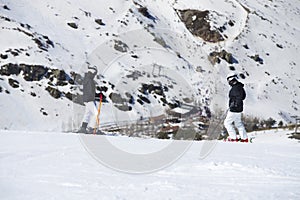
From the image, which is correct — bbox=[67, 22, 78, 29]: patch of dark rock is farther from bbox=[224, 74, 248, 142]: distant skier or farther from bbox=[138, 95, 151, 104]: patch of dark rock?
bbox=[224, 74, 248, 142]: distant skier

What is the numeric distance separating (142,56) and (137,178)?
4868 centimetres

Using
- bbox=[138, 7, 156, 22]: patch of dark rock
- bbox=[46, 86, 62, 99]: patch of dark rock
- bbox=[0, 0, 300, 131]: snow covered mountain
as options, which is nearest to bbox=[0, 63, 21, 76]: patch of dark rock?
bbox=[0, 0, 300, 131]: snow covered mountain

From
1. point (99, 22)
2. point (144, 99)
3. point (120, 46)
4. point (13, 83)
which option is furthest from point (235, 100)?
point (99, 22)

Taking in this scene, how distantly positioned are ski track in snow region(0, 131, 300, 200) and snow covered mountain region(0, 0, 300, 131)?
2556cm

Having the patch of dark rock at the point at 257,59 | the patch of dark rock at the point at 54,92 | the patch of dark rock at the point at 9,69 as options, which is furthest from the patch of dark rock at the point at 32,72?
the patch of dark rock at the point at 257,59

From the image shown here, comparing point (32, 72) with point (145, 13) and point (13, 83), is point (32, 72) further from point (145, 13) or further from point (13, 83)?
point (145, 13)

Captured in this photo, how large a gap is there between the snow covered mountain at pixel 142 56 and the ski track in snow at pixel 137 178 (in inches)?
1006

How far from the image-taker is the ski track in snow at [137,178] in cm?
385

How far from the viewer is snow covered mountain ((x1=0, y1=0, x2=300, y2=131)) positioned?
36625 millimetres

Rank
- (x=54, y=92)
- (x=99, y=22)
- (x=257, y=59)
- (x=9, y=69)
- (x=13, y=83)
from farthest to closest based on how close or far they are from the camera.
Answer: (x=257, y=59) → (x=99, y=22) → (x=54, y=92) → (x=9, y=69) → (x=13, y=83)

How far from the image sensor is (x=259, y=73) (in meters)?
59.8

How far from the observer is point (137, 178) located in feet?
15.6

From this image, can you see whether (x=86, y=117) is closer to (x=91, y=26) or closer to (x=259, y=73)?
(x=91, y=26)

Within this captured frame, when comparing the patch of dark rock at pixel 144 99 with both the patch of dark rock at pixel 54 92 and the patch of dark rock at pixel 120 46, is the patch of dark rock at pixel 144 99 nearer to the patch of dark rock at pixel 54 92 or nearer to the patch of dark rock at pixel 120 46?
the patch of dark rock at pixel 54 92
